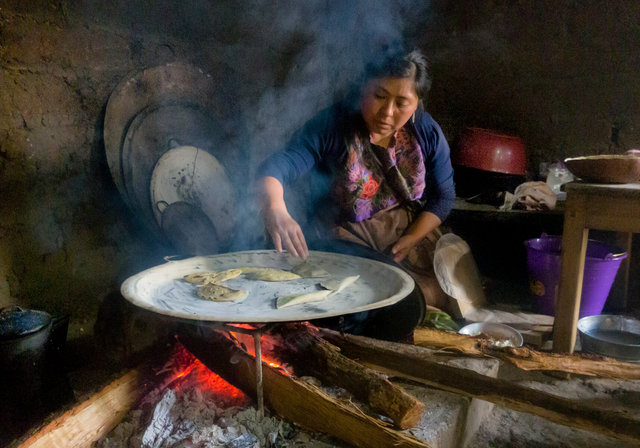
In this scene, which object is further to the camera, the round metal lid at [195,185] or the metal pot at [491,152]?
the metal pot at [491,152]

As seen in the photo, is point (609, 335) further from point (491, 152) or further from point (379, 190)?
point (491, 152)

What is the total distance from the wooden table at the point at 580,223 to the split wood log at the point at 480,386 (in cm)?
130

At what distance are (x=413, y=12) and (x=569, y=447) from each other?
4252mm

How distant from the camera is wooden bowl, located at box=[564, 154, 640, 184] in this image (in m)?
2.39

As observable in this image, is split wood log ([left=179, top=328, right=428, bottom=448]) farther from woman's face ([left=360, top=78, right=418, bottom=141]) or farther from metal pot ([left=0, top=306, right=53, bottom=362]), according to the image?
woman's face ([left=360, top=78, right=418, bottom=141])

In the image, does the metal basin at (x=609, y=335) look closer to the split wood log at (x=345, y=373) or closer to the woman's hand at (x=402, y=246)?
the woman's hand at (x=402, y=246)

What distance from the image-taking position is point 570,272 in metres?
2.58

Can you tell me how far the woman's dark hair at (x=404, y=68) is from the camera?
7.68 feet

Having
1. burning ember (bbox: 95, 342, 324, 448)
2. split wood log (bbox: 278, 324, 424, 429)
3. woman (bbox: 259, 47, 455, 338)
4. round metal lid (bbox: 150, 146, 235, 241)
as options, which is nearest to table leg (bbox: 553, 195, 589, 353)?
woman (bbox: 259, 47, 455, 338)

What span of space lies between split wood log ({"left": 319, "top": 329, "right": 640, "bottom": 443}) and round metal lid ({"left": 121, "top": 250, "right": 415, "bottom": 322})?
23cm

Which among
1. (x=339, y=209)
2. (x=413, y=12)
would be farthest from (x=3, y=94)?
(x=413, y=12)

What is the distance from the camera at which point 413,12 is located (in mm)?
4742

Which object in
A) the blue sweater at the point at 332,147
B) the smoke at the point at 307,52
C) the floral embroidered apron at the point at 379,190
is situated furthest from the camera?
the smoke at the point at 307,52

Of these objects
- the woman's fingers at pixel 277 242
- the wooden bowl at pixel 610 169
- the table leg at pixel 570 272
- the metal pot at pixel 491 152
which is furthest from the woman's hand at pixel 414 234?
the metal pot at pixel 491 152
